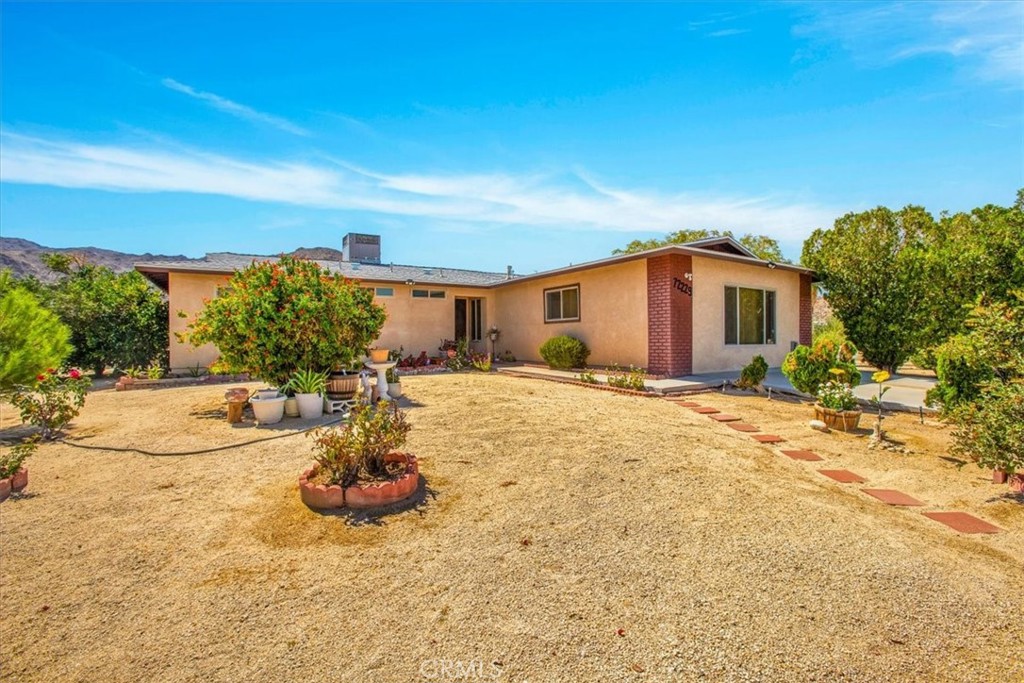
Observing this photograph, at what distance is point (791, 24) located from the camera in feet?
25.5

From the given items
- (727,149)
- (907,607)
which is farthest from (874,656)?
(727,149)

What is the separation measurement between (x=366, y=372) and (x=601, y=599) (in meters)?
6.67

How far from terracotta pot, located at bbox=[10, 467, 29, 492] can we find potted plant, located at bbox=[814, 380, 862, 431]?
9098 mm

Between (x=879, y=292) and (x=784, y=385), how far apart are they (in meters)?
5.10

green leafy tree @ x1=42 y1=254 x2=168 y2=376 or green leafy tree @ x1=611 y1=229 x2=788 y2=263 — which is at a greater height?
green leafy tree @ x1=611 y1=229 x2=788 y2=263

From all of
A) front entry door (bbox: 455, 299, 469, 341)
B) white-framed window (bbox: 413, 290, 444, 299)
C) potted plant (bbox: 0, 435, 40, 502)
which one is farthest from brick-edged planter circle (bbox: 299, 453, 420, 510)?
front entry door (bbox: 455, 299, 469, 341)

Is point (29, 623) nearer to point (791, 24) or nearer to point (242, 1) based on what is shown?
point (242, 1)

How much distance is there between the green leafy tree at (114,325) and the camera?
483 inches

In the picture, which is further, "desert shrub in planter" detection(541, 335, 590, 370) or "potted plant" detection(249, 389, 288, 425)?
"desert shrub in planter" detection(541, 335, 590, 370)

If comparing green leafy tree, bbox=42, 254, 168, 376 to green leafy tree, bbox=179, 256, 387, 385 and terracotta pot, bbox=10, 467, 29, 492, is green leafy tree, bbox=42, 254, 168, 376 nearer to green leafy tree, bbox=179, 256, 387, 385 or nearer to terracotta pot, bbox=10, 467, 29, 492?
green leafy tree, bbox=179, 256, 387, 385

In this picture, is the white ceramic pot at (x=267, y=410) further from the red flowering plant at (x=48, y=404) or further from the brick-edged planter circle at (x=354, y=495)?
the brick-edged planter circle at (x=354, y=495)

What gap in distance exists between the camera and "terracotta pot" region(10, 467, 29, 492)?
429 cm

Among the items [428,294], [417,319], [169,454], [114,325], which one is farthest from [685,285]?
[114,325]

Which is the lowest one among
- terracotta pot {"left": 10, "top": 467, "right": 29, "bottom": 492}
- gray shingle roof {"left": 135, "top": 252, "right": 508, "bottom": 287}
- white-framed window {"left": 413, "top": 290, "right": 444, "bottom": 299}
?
terracotta pot {"left": 10, "top": 467, "right": 29, "bottom": 492}
